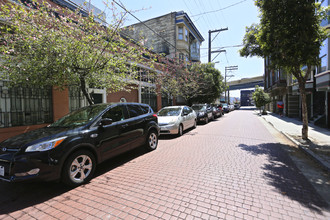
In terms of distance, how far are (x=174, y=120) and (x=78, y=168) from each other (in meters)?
5.28

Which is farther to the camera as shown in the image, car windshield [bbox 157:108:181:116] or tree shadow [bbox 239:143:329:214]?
car windshield [bbox 157:108:181:116]

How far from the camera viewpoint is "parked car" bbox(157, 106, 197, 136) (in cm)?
793

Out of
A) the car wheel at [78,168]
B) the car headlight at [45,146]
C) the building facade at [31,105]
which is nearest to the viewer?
the car headlight at [45,146]

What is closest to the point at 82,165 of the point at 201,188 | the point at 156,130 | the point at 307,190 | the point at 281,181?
the point at 201,188

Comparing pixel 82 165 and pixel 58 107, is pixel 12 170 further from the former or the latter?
pixel 58 107

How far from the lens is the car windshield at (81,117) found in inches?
157

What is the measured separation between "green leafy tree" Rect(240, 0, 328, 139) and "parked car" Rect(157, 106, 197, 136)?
474cm

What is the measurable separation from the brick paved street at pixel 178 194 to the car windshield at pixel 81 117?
1.33 m

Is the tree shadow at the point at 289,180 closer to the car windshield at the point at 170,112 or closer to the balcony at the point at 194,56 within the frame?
the car windshield at the point at 170,112

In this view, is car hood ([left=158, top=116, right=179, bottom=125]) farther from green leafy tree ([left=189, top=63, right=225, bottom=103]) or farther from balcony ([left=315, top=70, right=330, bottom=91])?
green leafy tree ([left=189, top=63, right=225, bottom=103])

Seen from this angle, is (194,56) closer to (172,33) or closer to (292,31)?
(172,33)

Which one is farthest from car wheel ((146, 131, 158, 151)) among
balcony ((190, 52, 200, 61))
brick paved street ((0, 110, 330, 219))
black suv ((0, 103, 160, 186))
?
balcony ((190, 52, 200, 61))

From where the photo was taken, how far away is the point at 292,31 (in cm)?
609

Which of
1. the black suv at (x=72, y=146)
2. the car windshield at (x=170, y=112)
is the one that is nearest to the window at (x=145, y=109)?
the black suv at (x=72, y=146)
